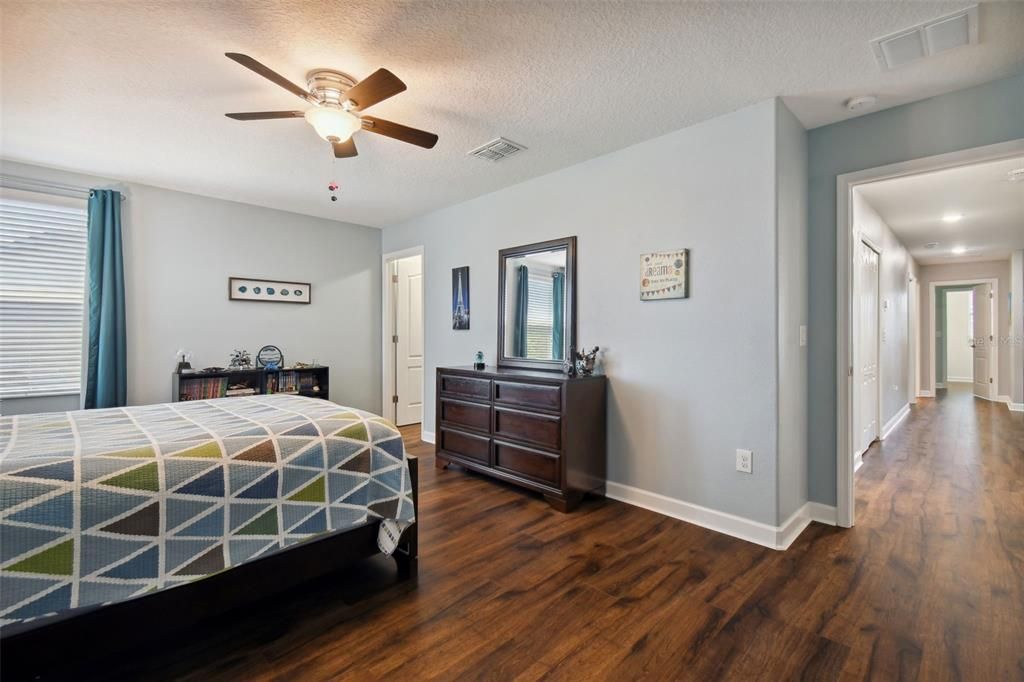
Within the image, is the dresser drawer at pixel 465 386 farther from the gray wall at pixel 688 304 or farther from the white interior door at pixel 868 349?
the white interior door at pixel 868 349

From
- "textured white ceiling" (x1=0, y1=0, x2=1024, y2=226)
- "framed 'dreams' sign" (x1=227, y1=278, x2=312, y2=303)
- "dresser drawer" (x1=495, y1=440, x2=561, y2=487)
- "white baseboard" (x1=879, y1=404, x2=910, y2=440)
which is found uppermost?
"textured white ceiling" (x1=0, y1=0, x2=1024, y2=226)

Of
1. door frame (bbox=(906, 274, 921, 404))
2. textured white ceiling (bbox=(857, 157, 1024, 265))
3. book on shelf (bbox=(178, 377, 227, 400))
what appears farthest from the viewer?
door frame (bbox=(906, 274, 921, 404))

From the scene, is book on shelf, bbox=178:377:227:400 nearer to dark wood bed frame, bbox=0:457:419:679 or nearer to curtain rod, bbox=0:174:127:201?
curtain rod, bbox=0:174:127:201

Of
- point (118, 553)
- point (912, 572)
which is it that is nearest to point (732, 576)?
point (912, 572)

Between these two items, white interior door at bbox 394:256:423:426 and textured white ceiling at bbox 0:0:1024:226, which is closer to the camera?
textured white ceiling at bbox 0:0:1024:226

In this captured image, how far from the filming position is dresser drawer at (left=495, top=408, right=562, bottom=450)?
3041 mm

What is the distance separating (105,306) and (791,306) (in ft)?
16.3

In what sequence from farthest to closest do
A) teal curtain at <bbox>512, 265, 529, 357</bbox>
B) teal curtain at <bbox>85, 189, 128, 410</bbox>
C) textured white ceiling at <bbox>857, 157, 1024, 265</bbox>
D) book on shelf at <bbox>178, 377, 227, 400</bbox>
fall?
book on shelf at <bbox>178, 377, 227, 400</bbox>, teal curtain at <bbox>512, 265, 529, 357</bbox>, teal curtain at <bbox>85, 189, 128, 410</bbox>, textured white ceiling at <bbox>857, 157, 1024, 265</bbox>

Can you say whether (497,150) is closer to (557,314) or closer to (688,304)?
(557,314)

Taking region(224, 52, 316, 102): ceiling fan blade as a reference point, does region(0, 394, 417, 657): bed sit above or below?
below

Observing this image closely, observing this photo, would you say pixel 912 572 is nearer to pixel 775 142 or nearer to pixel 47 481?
pixel 775 142

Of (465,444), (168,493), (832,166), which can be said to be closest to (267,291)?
(465,444)

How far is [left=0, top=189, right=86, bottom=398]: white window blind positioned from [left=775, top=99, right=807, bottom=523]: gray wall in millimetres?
5060

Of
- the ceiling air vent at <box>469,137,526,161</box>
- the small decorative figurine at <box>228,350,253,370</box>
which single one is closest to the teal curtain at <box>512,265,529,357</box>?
the ceiling air vent at <box>469,137,526,161</box>
